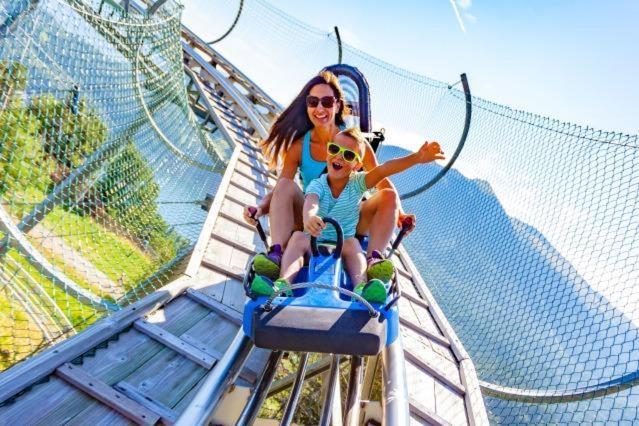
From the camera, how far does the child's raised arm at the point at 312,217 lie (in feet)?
4.68

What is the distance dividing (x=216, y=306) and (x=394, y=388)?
3.02 ft

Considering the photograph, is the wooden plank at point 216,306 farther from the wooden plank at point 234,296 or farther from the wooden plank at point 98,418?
the wooden plank at point 98,418

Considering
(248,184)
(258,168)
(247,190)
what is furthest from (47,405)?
(258,168)

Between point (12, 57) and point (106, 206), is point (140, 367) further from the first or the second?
point (106, 206)

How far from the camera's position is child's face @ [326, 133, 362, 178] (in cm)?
170

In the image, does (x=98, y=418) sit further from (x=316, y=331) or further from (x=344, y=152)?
(x=344, y=152)

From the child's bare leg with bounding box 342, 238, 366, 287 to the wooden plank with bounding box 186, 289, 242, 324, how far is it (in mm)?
606

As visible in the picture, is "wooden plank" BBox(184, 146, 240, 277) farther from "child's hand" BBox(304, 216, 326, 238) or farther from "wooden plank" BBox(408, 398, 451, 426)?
"wooden plank" BBox(408, 398, 451, 426)

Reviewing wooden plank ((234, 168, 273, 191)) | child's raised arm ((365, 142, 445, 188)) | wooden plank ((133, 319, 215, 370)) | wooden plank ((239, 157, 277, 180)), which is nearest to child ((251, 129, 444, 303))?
child's raised arm ((365, 142, 445, 188))

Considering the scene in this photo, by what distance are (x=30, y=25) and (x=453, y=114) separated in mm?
2687

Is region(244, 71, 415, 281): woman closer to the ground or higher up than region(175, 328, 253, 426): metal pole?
higher up

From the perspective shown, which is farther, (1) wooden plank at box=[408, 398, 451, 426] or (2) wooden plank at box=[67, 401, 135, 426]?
(1) wooden plank at box=[408, 398, 451, 426]

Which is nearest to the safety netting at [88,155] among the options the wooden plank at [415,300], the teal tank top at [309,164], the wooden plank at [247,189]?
the wooden plank at [247,189]

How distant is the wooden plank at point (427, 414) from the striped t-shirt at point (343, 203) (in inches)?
26.4
